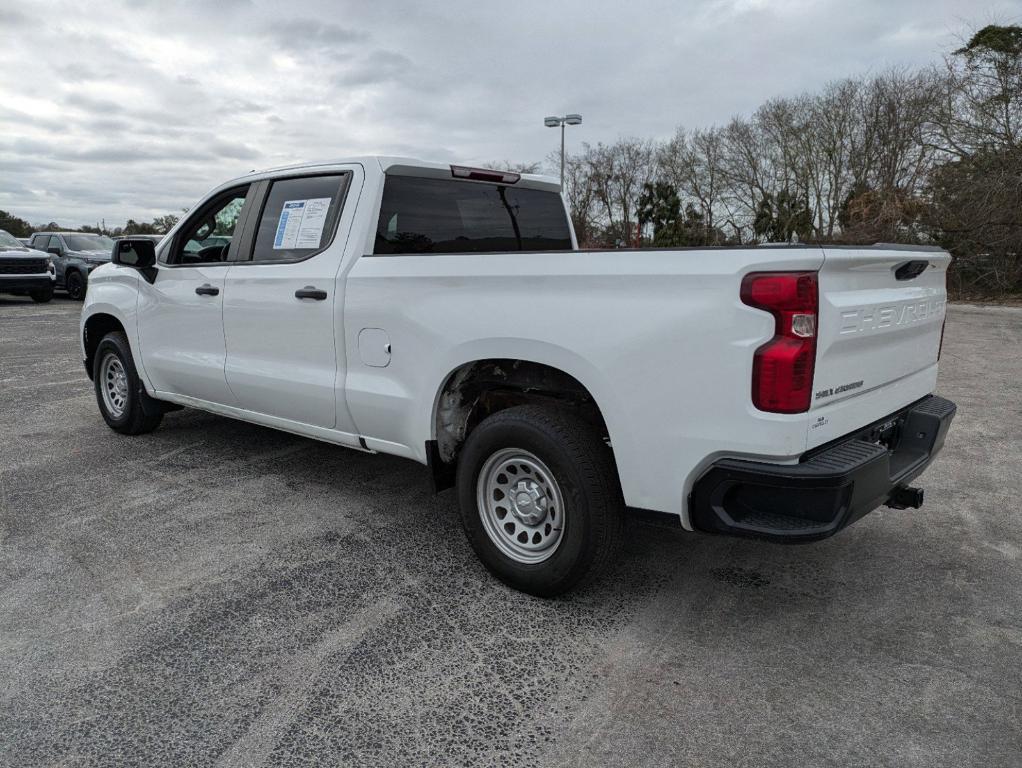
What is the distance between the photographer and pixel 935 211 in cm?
2077

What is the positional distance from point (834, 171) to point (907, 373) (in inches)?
1162

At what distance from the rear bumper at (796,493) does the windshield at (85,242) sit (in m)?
20.9

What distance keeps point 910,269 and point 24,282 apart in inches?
789

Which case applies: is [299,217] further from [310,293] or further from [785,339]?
[785,339]

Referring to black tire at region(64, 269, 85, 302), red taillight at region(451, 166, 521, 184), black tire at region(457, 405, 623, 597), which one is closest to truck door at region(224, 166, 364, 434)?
red taillight at region(451, 166, 521, 184)

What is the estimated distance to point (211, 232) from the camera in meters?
4.95

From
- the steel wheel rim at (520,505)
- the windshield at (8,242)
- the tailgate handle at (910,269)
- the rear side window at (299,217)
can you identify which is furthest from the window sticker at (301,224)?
the windshield at (8,242)

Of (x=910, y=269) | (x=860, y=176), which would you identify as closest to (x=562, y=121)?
(x=860, y=176)

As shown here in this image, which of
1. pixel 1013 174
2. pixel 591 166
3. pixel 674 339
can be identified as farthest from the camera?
pixel 591 166

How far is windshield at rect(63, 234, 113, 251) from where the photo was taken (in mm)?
19859

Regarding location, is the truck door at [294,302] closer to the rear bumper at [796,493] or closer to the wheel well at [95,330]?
the wheel well at [95,330]

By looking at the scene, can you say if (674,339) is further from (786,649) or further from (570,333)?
(786,649)

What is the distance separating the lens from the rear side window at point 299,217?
4125 millimetres

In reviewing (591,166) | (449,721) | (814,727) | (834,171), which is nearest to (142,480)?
(449,721)
